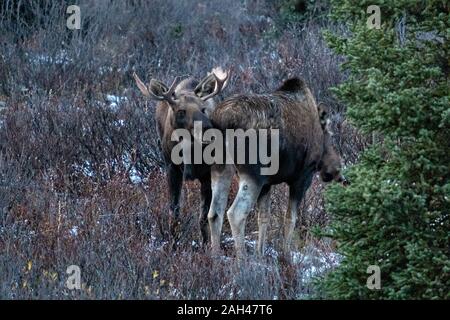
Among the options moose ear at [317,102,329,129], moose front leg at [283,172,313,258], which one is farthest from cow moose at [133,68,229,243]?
moose ear at [317,102,329,129]

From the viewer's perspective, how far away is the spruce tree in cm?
593

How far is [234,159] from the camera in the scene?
26.6ft

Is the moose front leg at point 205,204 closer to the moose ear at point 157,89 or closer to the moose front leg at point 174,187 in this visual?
the moose front leg at point 174,187

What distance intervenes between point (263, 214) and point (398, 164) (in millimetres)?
2572

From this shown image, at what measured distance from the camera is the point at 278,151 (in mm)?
8133

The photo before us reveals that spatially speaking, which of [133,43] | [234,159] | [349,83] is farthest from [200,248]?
[133,43]

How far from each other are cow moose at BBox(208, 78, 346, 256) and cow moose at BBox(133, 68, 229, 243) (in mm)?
194

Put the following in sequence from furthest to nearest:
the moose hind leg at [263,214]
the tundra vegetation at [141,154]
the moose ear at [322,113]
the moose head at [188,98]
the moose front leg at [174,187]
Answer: the moose front leg at [174,187], the moose ear at [322,113], the moose hind leg at [263,214], the moose head at [188,98], the tundra vegetation at [141,154]

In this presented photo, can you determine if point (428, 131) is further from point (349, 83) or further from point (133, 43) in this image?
point (133, 43)

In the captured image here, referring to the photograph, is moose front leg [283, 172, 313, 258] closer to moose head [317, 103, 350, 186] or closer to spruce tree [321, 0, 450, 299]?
moose head [317, 103, 350, 186]

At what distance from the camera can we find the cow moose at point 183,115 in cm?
838

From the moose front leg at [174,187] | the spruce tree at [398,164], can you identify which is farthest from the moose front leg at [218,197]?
the spruce tree at [398,164]

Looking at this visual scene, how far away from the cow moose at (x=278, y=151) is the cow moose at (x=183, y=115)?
7.6 inches

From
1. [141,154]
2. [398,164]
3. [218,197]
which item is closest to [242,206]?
[218,197]
